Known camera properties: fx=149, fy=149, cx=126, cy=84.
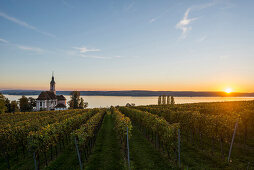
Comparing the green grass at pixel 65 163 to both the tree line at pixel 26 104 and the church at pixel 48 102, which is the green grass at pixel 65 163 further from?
the church at pixel 48 102

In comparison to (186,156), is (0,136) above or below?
above

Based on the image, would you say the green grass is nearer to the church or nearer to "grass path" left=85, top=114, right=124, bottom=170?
"grass path" left=85, top=114, right=124, bottom=170

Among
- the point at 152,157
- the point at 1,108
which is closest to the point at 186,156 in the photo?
the point at 152,157

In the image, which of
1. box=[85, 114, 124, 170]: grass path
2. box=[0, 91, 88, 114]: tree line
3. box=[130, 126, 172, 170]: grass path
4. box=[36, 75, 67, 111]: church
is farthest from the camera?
box=[36, 75, 67, 111]: church

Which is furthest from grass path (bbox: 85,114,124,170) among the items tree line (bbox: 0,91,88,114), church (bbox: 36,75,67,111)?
church (bbox: 36,75,67,111)

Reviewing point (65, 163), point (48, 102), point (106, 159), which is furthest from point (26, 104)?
point (106, 159)

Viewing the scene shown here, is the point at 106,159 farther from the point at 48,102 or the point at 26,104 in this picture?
the point at 48,102

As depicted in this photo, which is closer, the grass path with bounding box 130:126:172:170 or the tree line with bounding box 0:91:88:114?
the grass path with bounding box 130:126:172:170

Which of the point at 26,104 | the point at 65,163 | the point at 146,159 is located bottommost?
the point at 26,104

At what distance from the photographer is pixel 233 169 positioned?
28.3ft

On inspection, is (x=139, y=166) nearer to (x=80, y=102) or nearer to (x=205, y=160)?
(x=205, y=160)

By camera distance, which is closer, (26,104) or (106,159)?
(106,159)

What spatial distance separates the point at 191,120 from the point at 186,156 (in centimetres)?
493

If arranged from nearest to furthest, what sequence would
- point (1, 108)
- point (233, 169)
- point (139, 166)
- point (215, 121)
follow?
point (233, 169)
point (139, 166)
point (215, 121)
point (1, 108)
